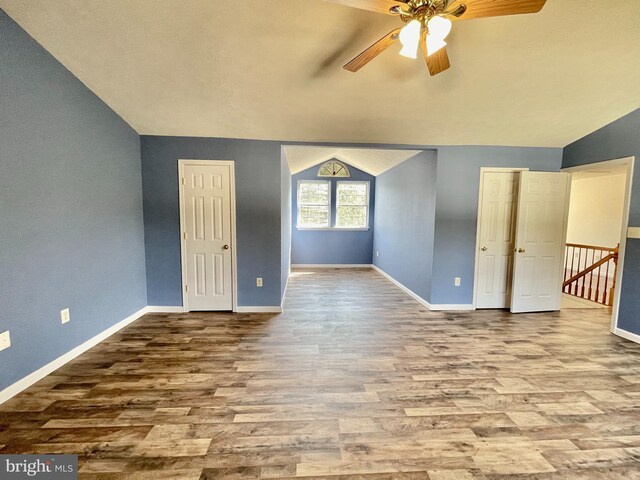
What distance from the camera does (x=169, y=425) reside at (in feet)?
5.70

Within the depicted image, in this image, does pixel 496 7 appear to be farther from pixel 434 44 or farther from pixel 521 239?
pixel 521 239

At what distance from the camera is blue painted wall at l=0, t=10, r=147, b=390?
2.00m

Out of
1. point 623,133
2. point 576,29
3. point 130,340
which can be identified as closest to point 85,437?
point 130,340

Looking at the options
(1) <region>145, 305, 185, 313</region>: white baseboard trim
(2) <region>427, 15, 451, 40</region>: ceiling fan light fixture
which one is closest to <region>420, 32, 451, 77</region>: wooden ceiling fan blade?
(2) <region>427, 15, 451, 40</region>: ceiling fan light fixture

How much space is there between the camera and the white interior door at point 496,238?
3912 mm

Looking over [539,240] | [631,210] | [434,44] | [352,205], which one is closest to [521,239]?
[539,240]

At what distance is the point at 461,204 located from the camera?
12.8ft

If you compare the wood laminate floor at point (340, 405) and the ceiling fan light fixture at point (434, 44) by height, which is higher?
the ceiling fan light fixture at point (434, 44)

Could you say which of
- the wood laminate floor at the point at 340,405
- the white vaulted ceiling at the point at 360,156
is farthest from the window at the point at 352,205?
the wood laminate floor at the point at 340,405

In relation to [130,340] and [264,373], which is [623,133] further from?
[130,340]

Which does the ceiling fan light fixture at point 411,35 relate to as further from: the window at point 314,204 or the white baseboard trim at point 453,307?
the window at point 314,204

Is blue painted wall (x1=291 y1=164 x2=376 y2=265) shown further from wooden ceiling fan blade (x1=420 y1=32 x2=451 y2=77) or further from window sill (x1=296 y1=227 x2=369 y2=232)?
wooden ceiling fan blade (x1=420 y1=32 x2=451 y2=77)

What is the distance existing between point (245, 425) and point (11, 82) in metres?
3.03

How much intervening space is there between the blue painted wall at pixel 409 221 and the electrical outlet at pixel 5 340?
175 inches
